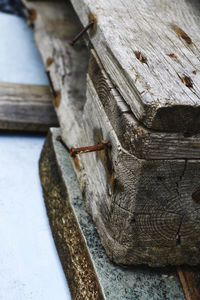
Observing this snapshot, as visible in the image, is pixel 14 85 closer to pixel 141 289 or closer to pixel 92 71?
pixel 92 71

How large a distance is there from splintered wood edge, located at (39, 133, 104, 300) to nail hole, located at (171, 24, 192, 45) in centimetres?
82

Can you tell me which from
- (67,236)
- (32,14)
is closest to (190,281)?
(67,236)

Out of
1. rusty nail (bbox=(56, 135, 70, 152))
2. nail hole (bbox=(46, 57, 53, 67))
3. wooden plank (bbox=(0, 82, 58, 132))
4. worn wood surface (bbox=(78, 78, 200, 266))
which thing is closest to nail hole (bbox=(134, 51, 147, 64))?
worn wood surface (bbox=(78, 78, 200, 266))

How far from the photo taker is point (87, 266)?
1.49 metres

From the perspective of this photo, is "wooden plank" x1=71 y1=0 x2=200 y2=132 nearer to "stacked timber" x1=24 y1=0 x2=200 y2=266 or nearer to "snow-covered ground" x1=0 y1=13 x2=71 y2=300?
"stacked timber" x1=24 y1=0 x2=200 y2=266

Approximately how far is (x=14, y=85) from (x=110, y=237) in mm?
1428

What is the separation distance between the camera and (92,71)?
63.8 inches

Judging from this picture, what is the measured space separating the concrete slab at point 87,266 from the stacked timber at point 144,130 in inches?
1.9

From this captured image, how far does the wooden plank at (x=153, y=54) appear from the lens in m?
1.17

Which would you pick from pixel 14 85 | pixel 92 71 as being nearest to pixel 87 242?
pixel 92 71

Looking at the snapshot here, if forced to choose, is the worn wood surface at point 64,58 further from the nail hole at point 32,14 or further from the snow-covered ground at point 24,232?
the snow-covered ground at point 24,232

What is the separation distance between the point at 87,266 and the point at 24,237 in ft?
1.27

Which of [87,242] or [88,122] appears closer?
[87,242]

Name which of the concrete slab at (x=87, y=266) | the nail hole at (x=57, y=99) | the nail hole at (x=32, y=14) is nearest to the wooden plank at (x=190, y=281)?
the concrete slab at (x=87, y=266)
